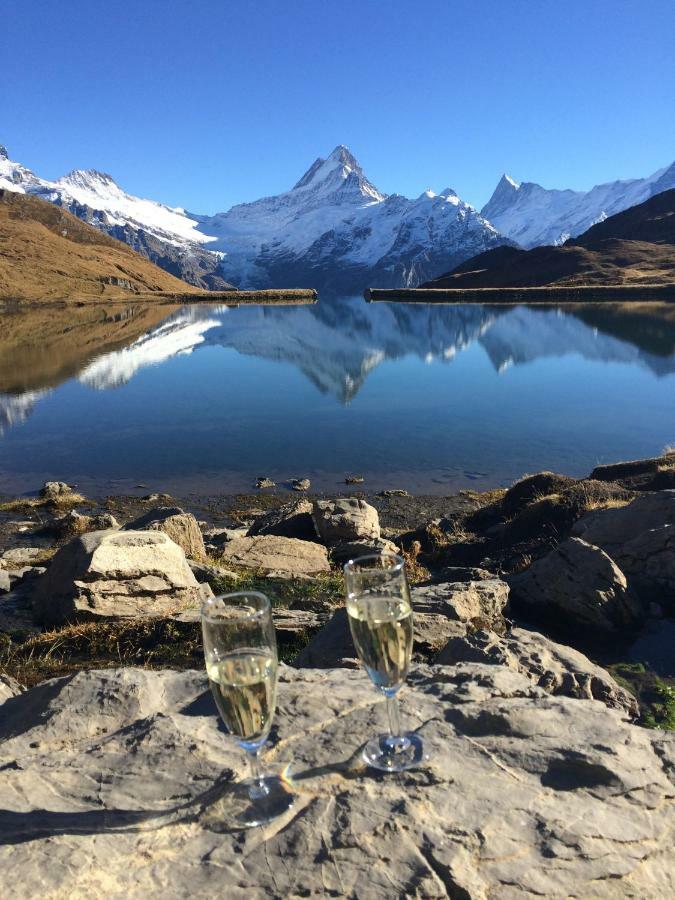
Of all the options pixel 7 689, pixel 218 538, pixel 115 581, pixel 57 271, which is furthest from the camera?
pixel 57 271

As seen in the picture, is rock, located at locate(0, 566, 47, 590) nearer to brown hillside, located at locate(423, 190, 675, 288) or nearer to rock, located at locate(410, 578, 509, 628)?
rock, located at locate(410, 578, 509, 628)

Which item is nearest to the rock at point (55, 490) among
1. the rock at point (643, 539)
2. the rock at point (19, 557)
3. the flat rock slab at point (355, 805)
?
the rock at point (19, 557)

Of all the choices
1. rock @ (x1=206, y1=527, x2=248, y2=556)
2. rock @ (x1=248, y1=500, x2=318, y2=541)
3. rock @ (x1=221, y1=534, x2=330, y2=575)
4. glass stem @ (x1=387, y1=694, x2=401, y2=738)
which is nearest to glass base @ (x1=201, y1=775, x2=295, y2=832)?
glass stem @ (x1=387, y1=694, x2=401, y2=738)

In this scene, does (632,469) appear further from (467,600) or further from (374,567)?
(374,567)

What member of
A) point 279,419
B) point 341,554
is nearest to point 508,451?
point 279,419

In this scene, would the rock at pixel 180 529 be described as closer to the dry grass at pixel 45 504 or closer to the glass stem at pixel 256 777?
the dry grass at pixel 45 504

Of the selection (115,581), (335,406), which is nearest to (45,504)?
A: (115,581)
